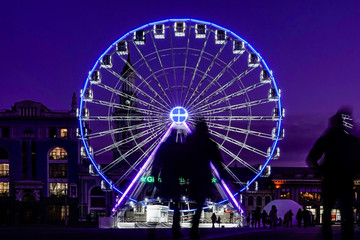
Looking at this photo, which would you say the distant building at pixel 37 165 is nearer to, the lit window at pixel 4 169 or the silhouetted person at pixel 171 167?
the lit window at pixel 4 169

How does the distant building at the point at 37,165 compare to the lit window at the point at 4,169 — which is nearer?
the distant building at the point at 37,165

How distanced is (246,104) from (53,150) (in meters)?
46.4

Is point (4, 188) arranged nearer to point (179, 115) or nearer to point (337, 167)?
point (179, 115)

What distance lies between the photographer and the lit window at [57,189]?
7525 centimetres

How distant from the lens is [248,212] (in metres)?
94.1

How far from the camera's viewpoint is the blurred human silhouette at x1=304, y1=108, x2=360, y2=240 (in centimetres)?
695

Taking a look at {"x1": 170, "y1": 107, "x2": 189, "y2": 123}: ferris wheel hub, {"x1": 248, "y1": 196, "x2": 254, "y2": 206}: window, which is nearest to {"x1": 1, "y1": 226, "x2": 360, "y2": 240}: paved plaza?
{"x1": 170, "y1": 107, "x2": 189, "y2": 123}: ferris wheel hub

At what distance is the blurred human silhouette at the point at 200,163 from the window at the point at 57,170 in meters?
69.0

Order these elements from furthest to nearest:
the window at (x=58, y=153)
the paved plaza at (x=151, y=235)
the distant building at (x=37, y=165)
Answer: the window at (x=58, y=153), the distant building at (x=37, y=165), the paved plaza at (x=151, y=235)

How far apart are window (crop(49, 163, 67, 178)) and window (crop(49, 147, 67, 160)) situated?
95 cm

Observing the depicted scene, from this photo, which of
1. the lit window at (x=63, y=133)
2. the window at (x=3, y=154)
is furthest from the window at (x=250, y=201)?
the window at (x=3, y=154)

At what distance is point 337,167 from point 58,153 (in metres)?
71.4

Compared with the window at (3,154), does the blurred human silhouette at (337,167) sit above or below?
below

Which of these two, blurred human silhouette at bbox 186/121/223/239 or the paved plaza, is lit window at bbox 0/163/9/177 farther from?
blurred human silhouette at bbox 186/121/223/239
